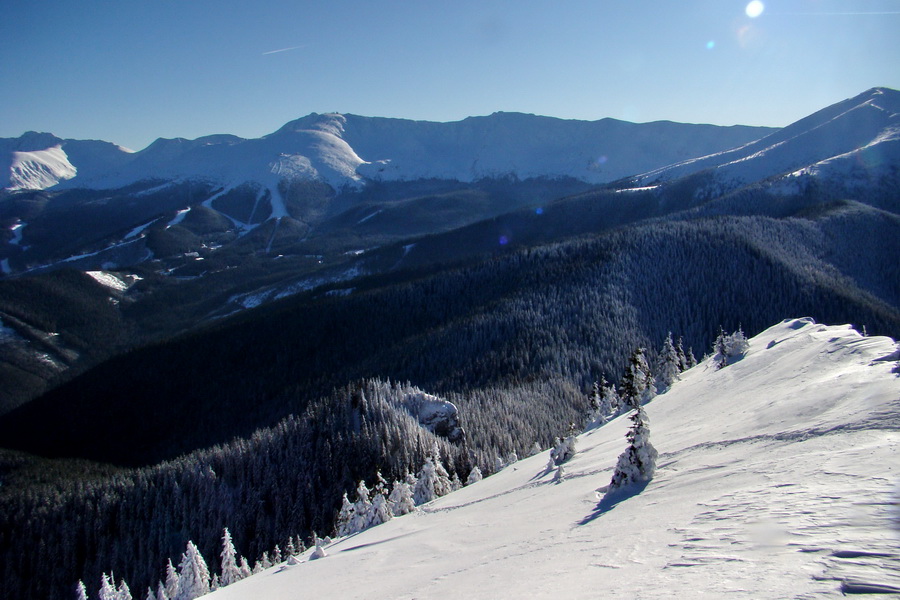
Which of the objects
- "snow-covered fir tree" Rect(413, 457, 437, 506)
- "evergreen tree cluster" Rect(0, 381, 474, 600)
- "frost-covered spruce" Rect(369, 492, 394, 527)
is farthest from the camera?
"evergreen tree cluster" Rect(0, 381, 474, 600)

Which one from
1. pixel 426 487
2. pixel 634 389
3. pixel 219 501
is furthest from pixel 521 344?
pixel 426 487

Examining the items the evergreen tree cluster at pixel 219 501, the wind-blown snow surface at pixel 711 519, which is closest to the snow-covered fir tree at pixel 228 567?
the wind-blown snow surface at pixel 711 519

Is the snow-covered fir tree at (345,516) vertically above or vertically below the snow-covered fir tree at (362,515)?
below

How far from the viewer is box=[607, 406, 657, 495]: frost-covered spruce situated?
28594mm

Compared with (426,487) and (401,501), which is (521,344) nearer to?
(426,487)

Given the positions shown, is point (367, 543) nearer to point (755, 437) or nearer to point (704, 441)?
point (704, 441)

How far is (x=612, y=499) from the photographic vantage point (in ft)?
92.0

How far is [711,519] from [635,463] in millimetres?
9107

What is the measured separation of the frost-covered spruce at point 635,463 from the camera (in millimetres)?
28594

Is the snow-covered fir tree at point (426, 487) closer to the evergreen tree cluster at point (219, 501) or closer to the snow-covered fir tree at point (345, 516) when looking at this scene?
the snow-covered fir tree at point (345, 516)

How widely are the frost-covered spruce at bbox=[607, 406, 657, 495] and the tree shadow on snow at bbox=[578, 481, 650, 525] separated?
32cm

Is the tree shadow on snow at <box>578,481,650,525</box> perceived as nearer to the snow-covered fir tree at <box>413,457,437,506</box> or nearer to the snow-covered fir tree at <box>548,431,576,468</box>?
the snow-covered fir tree at <box>548,431,576,468</box>

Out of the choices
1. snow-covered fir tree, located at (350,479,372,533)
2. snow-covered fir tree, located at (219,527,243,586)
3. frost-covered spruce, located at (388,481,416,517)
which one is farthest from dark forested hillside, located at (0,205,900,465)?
snow-covered fir tree, located at (219,527,243,586)

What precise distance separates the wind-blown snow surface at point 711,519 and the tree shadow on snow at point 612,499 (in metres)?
0.26
